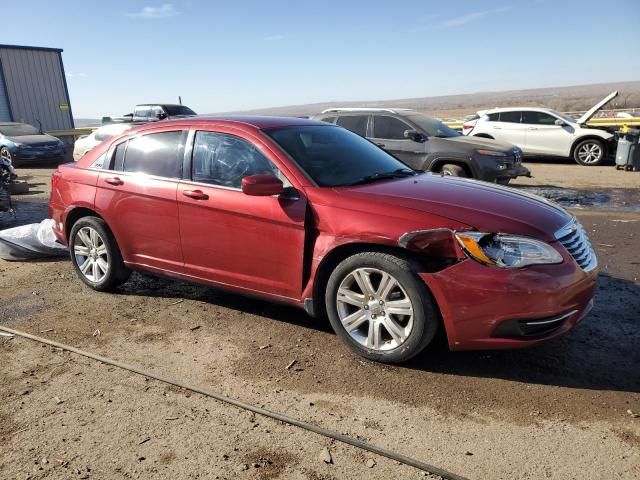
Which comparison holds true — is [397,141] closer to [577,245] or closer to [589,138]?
[577,245]

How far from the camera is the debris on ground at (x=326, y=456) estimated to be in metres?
2.68

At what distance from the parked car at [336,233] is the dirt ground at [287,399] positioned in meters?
0.33

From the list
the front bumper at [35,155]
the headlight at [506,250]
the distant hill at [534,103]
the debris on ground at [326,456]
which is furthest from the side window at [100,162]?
the distant hill at [534,103]

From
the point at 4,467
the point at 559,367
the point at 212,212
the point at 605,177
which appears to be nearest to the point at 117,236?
the point at 212,212

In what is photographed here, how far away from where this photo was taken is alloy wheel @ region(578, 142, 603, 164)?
1510 centimetres

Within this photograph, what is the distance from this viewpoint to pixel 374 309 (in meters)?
3.59

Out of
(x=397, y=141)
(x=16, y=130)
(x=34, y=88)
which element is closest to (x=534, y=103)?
(x=34, y=88)

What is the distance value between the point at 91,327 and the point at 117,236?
34.6 inches

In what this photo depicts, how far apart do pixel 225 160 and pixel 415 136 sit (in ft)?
20.9

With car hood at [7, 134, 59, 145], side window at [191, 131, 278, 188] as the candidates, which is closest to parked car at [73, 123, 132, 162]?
car hood at [7, 134, 59, 145]

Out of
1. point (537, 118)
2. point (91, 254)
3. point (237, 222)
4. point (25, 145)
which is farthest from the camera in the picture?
point (25, 145)

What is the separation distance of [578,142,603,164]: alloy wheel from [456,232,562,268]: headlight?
13558 mm

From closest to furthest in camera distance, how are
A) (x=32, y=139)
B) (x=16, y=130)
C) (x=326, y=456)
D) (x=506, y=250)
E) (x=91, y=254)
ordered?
(x=326, y=456), (x=506, y=250), (x=91, y=254), (x=32, y=139), (x=16, y=130)

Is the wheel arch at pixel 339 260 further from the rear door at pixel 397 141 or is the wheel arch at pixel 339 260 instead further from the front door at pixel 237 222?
the rear door at pixel 397 141
